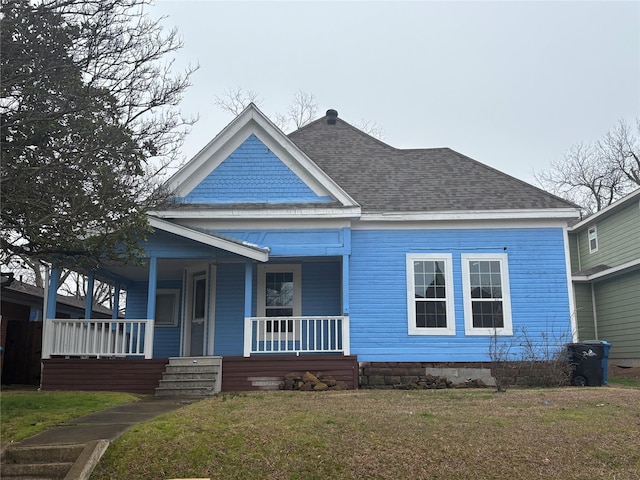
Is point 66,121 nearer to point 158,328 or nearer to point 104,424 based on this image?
point 104,424

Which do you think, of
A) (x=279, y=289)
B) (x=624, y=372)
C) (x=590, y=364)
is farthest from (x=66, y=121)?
(x=624, y=372)

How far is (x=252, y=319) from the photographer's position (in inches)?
535

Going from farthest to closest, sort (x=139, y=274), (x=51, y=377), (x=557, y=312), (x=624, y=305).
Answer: (x=624, y=305) < (x=139, y=274) < (x=557, y=312) < (x=51, y=377)

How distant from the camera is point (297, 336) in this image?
1509cm

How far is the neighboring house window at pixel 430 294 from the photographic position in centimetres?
1471

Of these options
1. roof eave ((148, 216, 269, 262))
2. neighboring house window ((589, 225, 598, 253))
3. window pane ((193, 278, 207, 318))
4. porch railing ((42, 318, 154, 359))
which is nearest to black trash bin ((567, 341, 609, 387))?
roof eave ((148, 216, 269, 262))

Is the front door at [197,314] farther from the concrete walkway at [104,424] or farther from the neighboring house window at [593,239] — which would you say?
the neighboring house window at [593,239]

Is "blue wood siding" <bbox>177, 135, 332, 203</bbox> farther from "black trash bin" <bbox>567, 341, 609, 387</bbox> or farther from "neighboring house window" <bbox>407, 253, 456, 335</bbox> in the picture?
"black trash bin" <bbox>567, 341, 609, 387</bbox>

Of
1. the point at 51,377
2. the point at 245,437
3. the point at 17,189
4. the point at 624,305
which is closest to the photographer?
the point at 245,437

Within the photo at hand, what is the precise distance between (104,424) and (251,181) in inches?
306

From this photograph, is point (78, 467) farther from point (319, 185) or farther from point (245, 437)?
point (319, 185)

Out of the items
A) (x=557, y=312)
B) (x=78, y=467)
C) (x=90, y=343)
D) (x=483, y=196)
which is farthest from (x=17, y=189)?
(x=557, y=312)

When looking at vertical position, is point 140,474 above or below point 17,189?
below

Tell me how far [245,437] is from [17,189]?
476 cm
